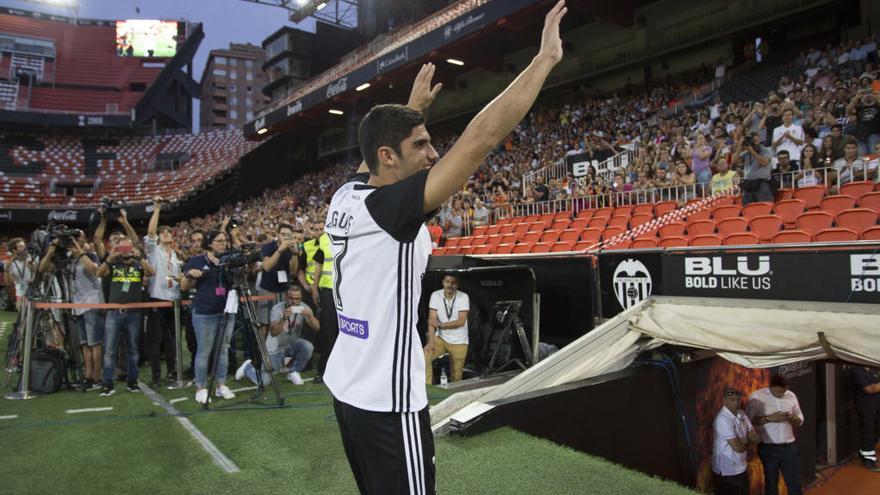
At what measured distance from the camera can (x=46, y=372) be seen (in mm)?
6277

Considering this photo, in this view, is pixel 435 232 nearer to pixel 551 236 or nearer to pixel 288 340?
pixel 551 236

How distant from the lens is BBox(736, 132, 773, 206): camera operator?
7.84 meters

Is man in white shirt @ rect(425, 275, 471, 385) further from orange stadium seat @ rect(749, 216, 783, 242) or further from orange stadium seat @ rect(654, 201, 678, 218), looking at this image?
orange stadium seat @ rect(654, 201, 678, 218)

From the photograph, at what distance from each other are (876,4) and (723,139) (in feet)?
24.4

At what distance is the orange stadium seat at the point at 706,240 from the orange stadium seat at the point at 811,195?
1.88 metres

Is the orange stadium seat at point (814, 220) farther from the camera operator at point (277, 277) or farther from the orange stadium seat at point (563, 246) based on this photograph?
the camera operator at point (277, 277)

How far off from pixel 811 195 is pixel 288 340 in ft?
24.8

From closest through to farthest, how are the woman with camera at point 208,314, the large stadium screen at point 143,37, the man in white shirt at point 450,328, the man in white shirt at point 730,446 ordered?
the woman with camera at point 208,314, the man in white shirt at point 450,328, the man in white shirt at point 730,446, the large stadium screen at point 143,37

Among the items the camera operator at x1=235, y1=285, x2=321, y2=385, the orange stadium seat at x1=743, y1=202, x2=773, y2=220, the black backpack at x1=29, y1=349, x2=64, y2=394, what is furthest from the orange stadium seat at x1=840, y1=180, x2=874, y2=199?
the black backpack at x1=29, y1=349, x2=64, y2=394

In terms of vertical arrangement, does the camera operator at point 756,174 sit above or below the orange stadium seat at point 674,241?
above

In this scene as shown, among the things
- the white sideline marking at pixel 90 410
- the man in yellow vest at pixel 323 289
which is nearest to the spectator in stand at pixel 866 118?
the man in yellow vest at pixel 323 289

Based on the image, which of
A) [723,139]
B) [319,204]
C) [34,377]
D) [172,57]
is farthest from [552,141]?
[172,57]

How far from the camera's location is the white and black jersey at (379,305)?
4.88 feet

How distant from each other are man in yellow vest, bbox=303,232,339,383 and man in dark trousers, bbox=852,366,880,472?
367 inches
